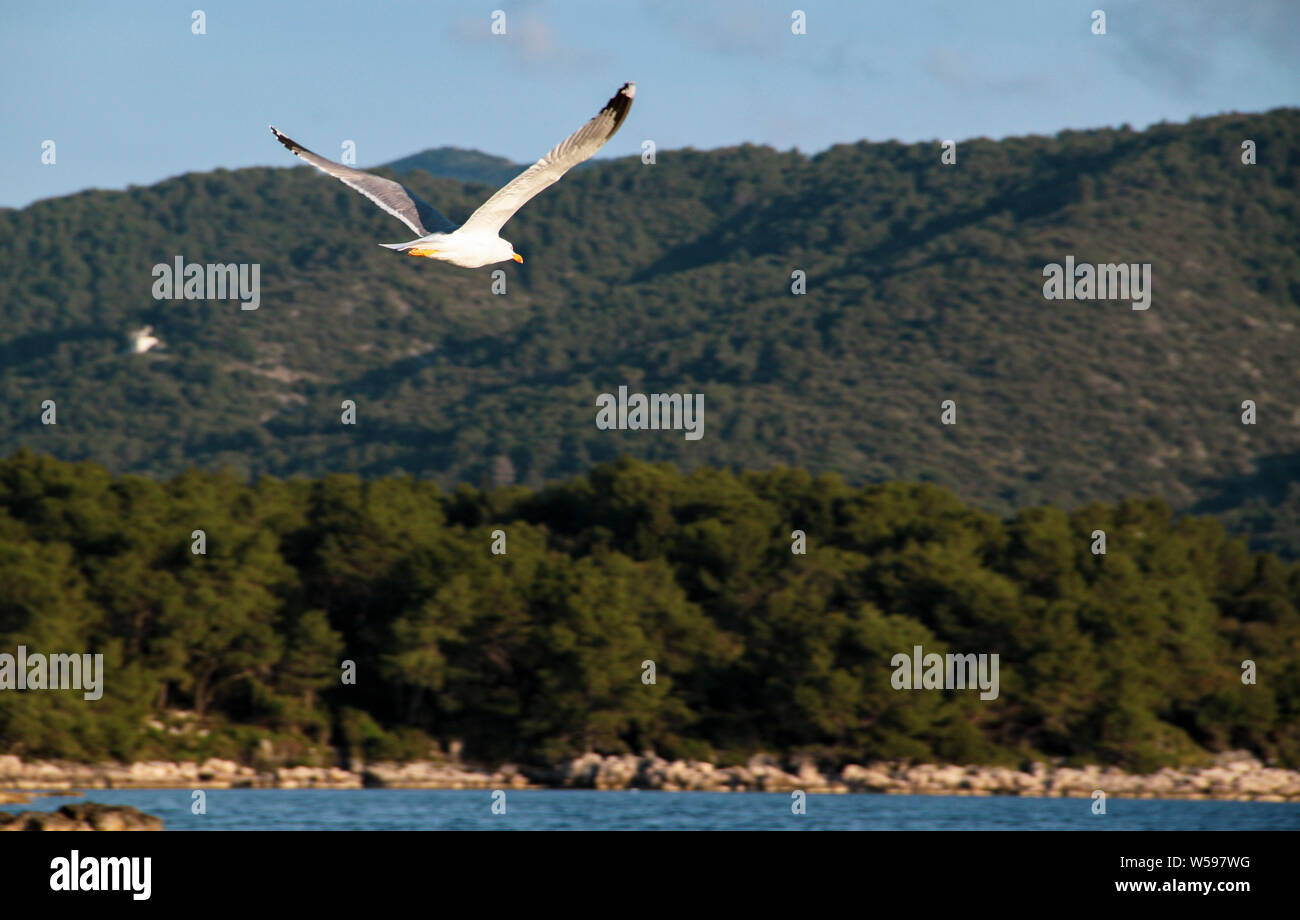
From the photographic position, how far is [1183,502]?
85.5 metres

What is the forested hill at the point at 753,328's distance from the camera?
88.9m

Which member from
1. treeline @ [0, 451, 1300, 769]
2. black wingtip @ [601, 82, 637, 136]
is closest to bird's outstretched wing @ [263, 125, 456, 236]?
black wingtip @ [601, 82, 637, 136]

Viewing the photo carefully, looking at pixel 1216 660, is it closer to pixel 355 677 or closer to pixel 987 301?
pixel 355 677

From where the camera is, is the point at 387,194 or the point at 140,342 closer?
the point at 387,194

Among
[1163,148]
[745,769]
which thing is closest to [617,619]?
[745,769]

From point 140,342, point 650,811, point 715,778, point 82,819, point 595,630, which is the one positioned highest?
point 140,342

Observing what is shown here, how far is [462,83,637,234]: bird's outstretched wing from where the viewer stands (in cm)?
1127

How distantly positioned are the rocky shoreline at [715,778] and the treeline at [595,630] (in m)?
0.49

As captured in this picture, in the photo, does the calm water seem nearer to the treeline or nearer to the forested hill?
the treeline

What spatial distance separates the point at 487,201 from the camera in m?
12.3

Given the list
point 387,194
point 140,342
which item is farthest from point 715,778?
point 140,342

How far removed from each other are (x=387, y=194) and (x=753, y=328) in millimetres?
90450

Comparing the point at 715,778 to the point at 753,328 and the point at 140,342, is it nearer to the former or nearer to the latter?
the point at 753,328

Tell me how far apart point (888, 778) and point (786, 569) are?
7003 mm
